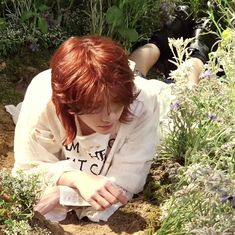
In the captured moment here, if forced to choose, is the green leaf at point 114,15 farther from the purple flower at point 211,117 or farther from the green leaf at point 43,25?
the purple flower at point 211,117

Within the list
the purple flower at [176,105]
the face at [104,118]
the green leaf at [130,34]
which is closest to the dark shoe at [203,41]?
the green leaf at [130,34]

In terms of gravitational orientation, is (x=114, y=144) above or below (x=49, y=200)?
above

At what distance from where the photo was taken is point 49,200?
2896 millimetres

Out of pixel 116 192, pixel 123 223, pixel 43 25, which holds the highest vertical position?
pixel 116 192

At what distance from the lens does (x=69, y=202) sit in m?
2.93

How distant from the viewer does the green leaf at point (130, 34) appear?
14.5 ft

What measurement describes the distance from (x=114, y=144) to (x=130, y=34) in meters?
1.54

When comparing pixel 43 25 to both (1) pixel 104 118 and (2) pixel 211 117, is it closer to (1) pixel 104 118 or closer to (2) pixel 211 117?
(2) pixel 211 117

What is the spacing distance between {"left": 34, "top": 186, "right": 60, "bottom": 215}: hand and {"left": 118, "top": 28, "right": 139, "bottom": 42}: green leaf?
173cm

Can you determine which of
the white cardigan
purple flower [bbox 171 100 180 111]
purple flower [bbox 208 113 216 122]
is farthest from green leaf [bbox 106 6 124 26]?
purple flower [bbox 208 113 216 122]

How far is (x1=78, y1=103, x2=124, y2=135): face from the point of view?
2.63 metres

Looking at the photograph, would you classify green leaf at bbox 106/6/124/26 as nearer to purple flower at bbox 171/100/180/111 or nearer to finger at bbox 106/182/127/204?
purple flower at bbox 171/100/180/111

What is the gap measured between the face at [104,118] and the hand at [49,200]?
1.18ft

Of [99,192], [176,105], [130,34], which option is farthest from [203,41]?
[99,192]
